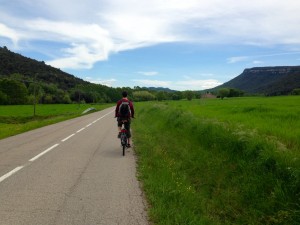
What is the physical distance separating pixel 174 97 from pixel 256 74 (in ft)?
115

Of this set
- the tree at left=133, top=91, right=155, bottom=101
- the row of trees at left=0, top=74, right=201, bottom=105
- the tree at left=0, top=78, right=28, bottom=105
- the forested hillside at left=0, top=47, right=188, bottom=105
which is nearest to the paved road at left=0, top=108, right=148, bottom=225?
the row of trees at left=0, top=74, right=201, bottom=105

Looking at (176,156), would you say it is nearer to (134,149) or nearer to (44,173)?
(134,149)

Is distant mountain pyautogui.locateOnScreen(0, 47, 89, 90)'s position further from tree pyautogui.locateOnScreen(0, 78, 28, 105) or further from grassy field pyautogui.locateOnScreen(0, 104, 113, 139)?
grassy field pyautogui.locateOnScreen(0, 104, 113, 139)

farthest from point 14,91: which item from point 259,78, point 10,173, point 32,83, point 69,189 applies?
point 69,189

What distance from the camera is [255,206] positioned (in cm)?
663

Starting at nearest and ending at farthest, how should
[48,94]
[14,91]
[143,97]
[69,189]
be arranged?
[69,189]
[14,91]
[48,94]
[143,97]

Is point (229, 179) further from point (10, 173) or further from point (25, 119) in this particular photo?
point (25, 119)

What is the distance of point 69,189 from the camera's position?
7.29 metres

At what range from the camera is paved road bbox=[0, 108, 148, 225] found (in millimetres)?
5578

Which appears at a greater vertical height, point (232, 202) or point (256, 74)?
point (256, 74)

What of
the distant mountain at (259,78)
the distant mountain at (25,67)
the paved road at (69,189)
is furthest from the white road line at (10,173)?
the distant mountain at (25,67)

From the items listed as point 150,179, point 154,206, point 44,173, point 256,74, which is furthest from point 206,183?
point 256,74

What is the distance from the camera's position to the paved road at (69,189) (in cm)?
558

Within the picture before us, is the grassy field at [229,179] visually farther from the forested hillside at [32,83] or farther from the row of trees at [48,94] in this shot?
the forested hillside at [32,83]
